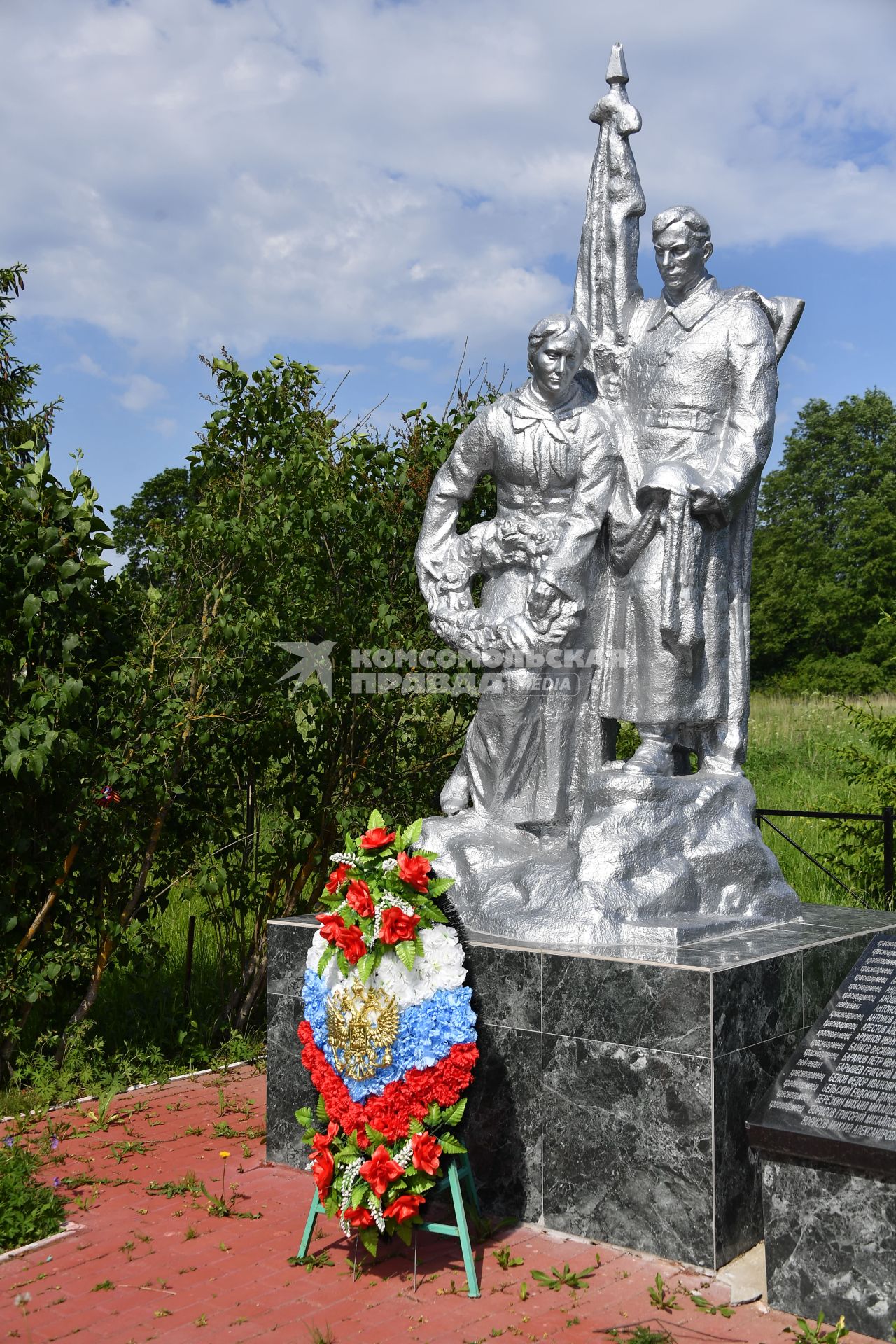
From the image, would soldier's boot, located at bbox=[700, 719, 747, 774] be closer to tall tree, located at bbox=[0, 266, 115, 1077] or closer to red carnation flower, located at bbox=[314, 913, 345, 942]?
red carnation flower, located at bbox=[314, 913, 345, 942]

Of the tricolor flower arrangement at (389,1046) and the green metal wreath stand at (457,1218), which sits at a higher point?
the tricolor flower arrangement at (389,1046)

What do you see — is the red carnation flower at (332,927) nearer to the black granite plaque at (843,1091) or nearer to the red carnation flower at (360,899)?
the red carnation flower at (360,899)

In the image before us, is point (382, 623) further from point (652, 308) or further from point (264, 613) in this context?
point (652, 308)

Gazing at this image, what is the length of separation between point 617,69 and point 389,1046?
13.0 ft

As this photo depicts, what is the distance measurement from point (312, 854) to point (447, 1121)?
2.86 meters

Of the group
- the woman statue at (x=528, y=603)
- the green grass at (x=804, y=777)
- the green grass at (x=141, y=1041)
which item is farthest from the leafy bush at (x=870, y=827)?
the green grass at (x=141, y=1041)

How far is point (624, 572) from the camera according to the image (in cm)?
490

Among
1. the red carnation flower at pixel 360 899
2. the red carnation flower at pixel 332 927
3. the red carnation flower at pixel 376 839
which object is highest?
the red carnation flower at pixel 376 839

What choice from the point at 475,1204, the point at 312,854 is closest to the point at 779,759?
the point at 312,854

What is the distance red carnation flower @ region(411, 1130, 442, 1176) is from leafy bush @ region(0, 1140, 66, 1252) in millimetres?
1253

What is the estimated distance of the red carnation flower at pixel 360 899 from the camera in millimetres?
3580

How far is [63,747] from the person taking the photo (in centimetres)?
490

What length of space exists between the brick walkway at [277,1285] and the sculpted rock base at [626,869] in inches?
37.7

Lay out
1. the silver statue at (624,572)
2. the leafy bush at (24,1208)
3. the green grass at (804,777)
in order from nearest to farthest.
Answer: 1. the leafy bush at (24,1208)
2. the silver statue at (624,572)
3. the green grass at (804,777)
